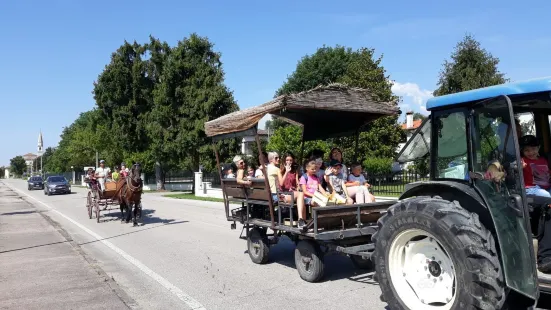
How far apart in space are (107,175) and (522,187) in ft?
57.1

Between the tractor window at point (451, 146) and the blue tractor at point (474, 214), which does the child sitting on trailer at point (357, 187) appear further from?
the tractor window at point (451, 146)

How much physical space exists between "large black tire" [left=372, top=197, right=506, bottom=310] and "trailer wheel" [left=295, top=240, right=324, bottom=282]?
1.97 m

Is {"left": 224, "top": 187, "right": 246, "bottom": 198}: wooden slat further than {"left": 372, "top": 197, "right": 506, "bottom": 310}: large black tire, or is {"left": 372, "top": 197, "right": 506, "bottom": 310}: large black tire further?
{"left": 224, "top": 187, "right": 246, "bottom": 198}: wooden slat

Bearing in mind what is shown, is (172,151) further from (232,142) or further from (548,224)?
(548,224)

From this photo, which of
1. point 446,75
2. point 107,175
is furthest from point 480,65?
point 107,175

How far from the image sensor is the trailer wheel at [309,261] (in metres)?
6.67

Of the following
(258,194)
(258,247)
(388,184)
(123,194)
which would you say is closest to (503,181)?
(258,194)

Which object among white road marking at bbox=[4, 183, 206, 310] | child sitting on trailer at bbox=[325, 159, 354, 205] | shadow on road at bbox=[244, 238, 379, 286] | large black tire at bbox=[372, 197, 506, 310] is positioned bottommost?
white road marking at bbox=[4, 183, 206, 310]

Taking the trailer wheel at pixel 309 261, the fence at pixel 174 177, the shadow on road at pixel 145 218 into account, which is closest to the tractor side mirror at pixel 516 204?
the trailer wheel at pixel 309 261

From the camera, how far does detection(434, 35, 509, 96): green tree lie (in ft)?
102

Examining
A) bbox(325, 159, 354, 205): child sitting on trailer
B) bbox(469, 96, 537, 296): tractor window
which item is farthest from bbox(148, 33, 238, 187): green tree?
bbox(469, 96, 537, 296): tractor window

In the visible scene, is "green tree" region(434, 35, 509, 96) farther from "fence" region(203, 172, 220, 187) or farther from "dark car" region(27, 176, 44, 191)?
"dark car" region(27, 176, 44, 191)

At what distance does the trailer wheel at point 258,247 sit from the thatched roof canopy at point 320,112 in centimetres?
191

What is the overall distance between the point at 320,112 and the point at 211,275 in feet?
11.2
